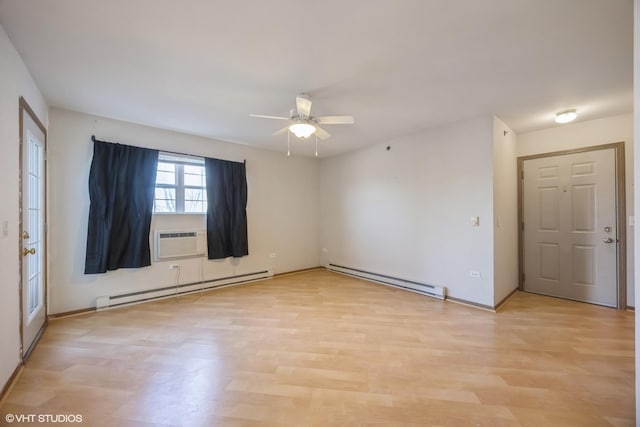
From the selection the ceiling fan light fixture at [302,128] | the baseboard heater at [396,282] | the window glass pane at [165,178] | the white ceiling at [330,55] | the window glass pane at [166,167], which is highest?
the white ceiling at [330,55]

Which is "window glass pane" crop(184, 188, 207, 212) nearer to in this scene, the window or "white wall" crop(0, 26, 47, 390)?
the window

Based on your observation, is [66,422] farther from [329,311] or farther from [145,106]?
[145,106]

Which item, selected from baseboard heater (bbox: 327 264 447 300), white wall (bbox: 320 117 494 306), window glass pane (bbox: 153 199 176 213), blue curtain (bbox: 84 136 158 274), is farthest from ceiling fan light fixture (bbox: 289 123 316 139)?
baseboard heater (bbox: 327 264 447 300)

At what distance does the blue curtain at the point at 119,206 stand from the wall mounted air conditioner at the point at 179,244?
0.55 ft

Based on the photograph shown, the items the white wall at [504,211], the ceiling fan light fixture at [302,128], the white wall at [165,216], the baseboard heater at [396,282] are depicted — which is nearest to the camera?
the ceiling fan light fixture at [302,128]

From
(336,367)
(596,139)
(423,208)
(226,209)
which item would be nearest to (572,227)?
(596,139)

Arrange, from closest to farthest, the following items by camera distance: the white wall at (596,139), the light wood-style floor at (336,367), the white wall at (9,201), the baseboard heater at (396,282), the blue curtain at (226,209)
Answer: the light wood-style floor at (336,367) < the white wall at (9,201) < the white wall at (596,139) < the baseboard heater at (396,282) < the blue curtain at (226,209)

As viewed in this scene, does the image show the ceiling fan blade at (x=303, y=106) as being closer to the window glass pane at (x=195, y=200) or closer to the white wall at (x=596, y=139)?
the window glass pane at (x=195, y=200)

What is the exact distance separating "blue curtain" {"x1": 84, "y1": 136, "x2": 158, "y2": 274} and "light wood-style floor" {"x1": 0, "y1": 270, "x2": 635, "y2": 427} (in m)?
0.72

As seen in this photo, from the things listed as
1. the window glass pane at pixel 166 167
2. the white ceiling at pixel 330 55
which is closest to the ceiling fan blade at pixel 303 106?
the white ceiling at pixel 330 55

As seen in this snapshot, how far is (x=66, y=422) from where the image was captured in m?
1.60

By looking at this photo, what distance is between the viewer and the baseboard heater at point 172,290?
3.45 m

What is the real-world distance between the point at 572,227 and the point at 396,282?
2664 mm

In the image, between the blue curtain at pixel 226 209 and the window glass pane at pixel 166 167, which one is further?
the blue curtain at pixel 226 209
